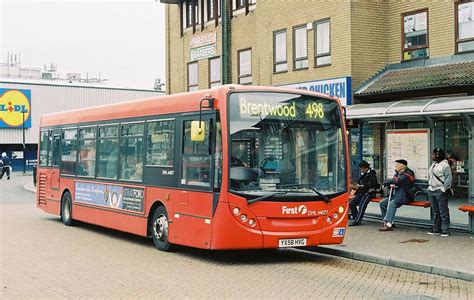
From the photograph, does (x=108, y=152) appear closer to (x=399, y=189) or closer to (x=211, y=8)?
(x=399, y=189)

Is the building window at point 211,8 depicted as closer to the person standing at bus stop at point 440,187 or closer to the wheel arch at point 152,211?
the person standing at bus stop at point 440,187

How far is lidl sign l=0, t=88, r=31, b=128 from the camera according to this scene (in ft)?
191

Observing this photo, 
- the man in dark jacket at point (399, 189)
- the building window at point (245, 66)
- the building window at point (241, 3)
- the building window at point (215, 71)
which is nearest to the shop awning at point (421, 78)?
the man in dark jacket at point (399, 189)

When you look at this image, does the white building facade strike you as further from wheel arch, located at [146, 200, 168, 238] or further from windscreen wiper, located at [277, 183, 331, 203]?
windscreen wiper, located at [277, 183, 331, 203]

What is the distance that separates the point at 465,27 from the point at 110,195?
11.4 meters

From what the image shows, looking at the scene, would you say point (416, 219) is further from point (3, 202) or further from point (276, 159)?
point (3, 202)

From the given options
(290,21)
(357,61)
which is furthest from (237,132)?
(290,21)

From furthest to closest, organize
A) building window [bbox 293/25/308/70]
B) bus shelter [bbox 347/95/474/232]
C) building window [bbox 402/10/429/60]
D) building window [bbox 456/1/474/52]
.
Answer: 1. building window [bbox 293/25/308/70]
2. building window [bbox 402/10/429/60]
3. building window [bbox 456/1/474/52]
4. bus shelter [bbox 347/95/474/232]

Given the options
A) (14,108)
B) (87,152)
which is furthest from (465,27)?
(14,108)

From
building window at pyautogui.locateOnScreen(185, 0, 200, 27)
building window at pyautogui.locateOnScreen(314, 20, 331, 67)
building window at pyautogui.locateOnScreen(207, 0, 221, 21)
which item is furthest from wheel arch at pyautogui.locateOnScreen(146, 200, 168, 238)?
building window at pyautogui.locateOnScreen(185, 0, 200, 27)

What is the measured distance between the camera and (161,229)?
1224 cm

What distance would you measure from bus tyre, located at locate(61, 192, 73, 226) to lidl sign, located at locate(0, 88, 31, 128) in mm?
42520

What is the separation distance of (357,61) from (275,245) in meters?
12.1

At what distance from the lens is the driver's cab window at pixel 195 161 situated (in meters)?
10.9
